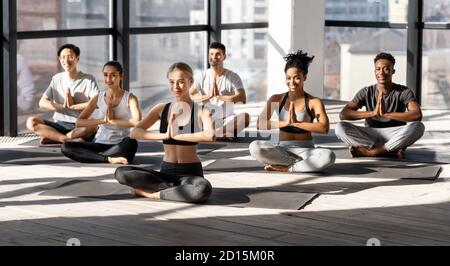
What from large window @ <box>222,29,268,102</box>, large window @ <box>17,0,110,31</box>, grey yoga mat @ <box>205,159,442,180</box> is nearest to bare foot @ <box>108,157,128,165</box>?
grey yoga mat @ <box>205,159,442,180</box>

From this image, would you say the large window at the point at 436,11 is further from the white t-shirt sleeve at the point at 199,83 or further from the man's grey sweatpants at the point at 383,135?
the man's grey sweatpants at the point at 383,135

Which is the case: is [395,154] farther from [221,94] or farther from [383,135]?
[221,94]

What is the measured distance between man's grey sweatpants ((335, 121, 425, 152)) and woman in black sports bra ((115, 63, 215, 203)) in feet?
6.12

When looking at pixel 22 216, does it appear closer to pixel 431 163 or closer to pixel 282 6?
pixel 431 163

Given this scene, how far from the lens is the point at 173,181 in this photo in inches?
204

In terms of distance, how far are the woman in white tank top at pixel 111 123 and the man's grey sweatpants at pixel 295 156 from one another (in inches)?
36.7

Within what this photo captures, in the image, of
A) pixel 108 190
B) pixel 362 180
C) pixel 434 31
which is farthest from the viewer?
pixel 434 31

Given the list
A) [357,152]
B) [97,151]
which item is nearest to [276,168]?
[357,152]

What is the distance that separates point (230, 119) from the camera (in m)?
7.68

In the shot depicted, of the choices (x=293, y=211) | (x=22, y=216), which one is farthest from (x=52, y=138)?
(x=293, y=211)

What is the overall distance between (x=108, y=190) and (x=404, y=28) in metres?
5.71

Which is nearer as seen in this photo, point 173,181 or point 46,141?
point 173,181

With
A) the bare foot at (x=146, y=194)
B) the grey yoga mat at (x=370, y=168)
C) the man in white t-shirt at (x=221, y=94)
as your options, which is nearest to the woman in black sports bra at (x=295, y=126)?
the grey yoga mat at (x=370, y=168)

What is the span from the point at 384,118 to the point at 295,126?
100 cm
